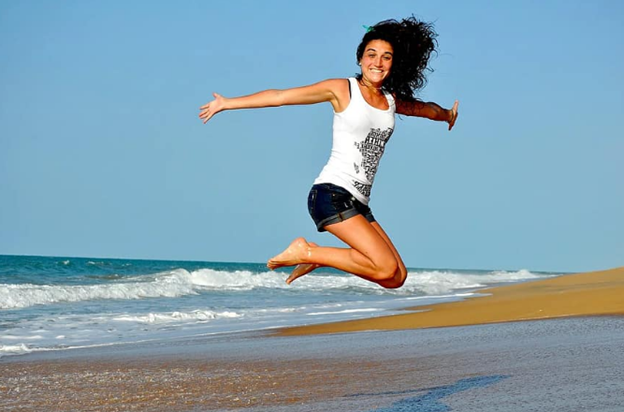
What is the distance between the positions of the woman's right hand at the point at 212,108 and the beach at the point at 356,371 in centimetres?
203

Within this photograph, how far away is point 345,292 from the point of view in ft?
85.6

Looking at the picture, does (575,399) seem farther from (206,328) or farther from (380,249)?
(206,328)

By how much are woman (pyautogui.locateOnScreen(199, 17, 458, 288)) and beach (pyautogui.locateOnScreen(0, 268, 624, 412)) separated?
1001mm

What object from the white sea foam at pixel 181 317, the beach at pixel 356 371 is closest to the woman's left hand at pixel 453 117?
the beach at pixel 356 371

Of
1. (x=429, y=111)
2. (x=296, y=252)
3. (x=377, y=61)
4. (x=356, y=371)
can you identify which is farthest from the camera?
(x=356, y=371)

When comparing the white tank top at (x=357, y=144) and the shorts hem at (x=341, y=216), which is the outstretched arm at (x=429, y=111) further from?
the shorts hem at (x=341, y=216)

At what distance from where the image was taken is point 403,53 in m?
5.82

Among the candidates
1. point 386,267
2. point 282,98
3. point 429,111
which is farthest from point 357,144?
point 429,111

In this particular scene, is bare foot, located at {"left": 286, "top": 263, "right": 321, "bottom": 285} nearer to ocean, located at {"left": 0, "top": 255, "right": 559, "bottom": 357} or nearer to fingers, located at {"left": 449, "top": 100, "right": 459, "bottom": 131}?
fingers, located at {"left": 449, "top": 100, "right": 459, "bottom": 131}

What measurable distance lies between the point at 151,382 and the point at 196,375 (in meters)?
0.45

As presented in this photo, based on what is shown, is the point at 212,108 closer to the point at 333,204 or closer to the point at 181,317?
the point at 333,204

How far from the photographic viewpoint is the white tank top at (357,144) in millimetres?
5402

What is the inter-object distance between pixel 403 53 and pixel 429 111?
586 mm

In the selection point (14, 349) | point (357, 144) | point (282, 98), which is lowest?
point (14, 349)
